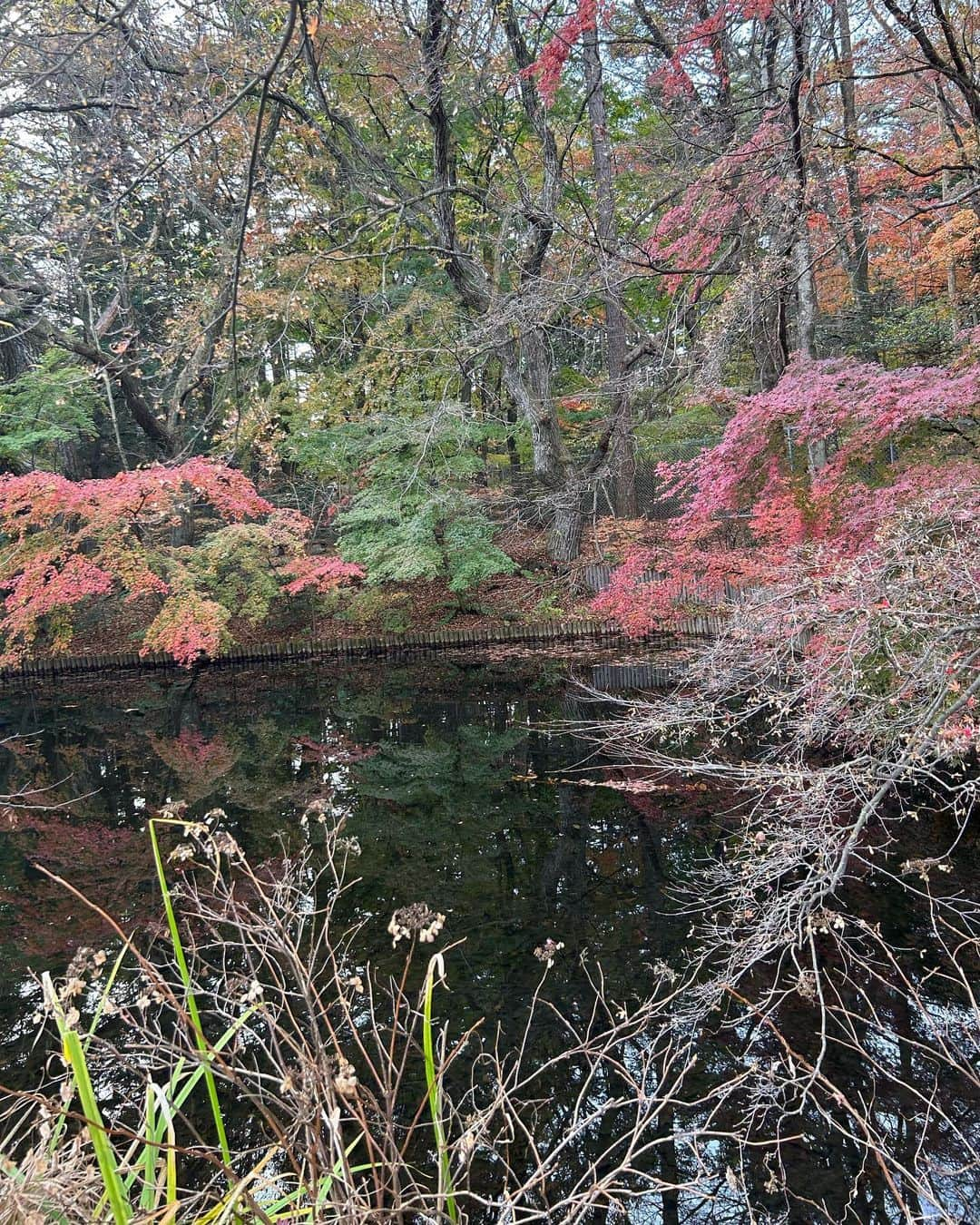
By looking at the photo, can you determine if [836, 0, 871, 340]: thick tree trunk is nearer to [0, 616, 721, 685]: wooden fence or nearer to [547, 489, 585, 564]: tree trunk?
[547, 489, 585, 564]: tree trunk

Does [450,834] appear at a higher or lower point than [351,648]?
lower

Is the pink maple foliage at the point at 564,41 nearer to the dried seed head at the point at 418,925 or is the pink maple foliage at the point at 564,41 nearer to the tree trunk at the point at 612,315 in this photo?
the tree trunk at the point at 612,315

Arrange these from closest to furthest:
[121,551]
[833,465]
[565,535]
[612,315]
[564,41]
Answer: [564,41], [833,465], [121,551], [612,315], [565,535]

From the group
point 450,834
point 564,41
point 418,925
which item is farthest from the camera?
point 450,834

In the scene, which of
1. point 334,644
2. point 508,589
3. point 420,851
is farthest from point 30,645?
point 420,851

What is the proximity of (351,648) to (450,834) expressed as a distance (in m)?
6.90

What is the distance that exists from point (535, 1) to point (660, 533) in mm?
7229

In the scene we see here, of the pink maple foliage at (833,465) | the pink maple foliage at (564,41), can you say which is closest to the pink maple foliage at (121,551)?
the pink maple foliage at (564,41)

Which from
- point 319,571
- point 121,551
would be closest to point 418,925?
point 319,571

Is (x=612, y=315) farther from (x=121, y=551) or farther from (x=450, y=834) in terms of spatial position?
(x=450, y=834)

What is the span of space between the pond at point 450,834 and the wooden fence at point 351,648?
1145 millimetres

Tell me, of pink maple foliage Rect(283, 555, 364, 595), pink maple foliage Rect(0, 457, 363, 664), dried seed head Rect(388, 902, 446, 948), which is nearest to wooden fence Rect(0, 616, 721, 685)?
pink maple foliage Rect(0, 457, 363, 664)

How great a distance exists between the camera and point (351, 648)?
473 inches

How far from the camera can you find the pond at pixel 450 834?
3064 millimetres
